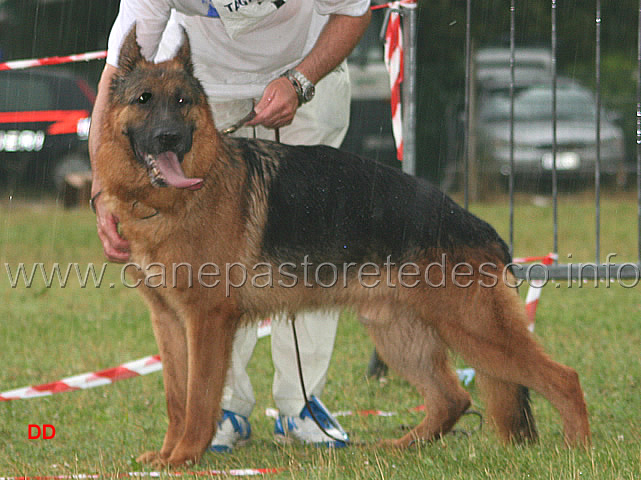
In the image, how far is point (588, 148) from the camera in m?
14.1

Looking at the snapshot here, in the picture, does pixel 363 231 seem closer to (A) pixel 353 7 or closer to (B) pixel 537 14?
(A) pixel 353 7

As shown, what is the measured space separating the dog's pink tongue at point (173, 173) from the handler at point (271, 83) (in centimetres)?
37

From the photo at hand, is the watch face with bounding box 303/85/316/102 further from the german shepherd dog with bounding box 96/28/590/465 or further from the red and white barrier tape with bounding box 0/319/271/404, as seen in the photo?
the red and white barrier tape with bounding box 0/319/271/404

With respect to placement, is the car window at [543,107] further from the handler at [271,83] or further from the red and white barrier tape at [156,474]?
the red and white barrier tape at [156,474]

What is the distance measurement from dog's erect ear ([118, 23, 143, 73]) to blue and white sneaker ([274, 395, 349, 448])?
1.80m

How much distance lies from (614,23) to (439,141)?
668 centimetres

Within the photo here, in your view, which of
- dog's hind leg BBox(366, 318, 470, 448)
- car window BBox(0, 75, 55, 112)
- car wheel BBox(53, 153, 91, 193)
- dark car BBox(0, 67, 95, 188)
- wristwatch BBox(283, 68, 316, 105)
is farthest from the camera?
car window BBox(0, 75, 55, 112)

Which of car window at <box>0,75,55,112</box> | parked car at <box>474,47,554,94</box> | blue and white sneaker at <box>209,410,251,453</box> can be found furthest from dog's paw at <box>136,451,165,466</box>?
parked car at <box>474,47,554,94</box>

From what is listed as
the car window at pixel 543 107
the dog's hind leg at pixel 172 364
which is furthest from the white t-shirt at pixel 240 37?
the car window at pixel 543 107

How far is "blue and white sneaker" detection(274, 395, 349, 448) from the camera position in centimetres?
402

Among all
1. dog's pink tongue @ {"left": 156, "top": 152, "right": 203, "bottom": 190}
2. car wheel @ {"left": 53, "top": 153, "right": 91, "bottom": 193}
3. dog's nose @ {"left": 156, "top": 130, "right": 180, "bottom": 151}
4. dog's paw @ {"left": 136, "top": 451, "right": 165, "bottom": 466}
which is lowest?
car wheel @ {"left": 53, "top": 153, "right": 91, "bottom": 193}

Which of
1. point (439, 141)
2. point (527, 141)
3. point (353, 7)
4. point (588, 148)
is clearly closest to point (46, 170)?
point (439, 141)

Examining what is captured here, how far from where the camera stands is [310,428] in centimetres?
405

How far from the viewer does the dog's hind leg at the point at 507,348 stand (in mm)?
Answer: 3533
